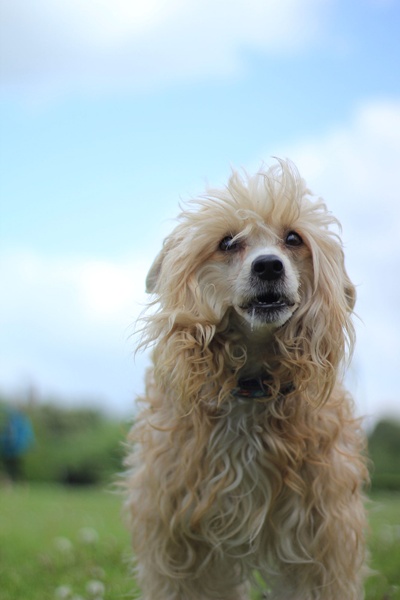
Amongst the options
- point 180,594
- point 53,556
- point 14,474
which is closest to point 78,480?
point 14,474

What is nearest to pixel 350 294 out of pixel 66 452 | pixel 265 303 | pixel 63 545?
pixel 265 303

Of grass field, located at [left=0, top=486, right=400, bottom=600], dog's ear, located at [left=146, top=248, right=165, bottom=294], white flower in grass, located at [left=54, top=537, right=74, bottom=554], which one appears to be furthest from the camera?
white flower in grass, located at [left=54, top=537, right=74, bottom=554]

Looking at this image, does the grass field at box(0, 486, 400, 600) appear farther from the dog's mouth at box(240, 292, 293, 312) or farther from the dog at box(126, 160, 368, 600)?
the dog's mouth at box(240, 292, 293, 312)

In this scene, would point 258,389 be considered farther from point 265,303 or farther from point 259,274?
point 259,274

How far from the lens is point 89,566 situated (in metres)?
6.53

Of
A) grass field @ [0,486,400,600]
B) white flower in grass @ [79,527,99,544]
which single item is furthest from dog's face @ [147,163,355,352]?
white flower in grass @ [79,527,99,544]

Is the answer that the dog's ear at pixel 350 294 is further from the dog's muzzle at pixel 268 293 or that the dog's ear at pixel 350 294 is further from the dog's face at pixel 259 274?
the dog's muzzle at pixel 268 293

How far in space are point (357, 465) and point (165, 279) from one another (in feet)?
4.57

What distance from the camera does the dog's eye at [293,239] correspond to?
4.18 metres

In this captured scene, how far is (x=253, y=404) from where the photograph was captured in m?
4.27

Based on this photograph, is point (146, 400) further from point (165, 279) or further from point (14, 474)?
point (14, 474)

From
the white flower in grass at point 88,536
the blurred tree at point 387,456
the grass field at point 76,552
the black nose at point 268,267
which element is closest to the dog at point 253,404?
the black nose at point 268,267

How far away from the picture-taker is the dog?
4145 millimetres

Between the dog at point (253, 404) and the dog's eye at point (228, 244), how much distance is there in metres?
0.01
